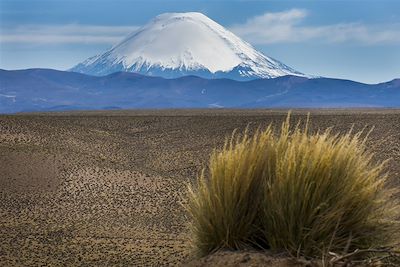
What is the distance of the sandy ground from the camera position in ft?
46.6

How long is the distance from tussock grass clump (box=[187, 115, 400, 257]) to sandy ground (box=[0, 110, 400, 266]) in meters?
1.05

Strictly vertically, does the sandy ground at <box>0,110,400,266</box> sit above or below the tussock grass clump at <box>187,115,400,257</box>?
below

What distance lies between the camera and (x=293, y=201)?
19.8 feet

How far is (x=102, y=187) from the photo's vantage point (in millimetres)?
22172

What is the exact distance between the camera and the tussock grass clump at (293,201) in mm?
5980

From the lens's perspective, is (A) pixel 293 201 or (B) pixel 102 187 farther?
(B) pixel 102 187

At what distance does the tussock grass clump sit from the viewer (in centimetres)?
598

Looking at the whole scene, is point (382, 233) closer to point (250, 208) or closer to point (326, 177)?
point (326, 177)

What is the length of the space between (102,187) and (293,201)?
657 inches

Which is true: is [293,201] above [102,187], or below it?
above

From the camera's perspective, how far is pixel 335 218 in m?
5.98

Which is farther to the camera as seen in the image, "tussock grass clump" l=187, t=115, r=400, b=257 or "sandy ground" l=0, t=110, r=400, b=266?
"sandy ground" l=0, t=110, r=400, b=266

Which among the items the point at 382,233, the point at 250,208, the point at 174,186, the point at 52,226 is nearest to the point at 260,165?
the point at 250,208

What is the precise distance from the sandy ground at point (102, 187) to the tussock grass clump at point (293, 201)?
105 cm
